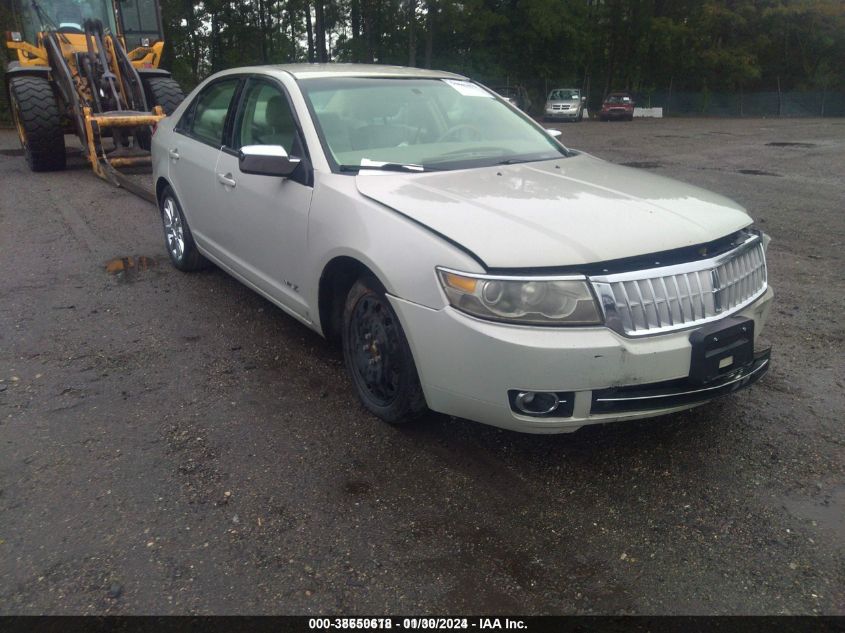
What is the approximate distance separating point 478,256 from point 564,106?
34.8m

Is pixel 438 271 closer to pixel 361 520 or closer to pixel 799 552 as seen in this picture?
pixel 361 520

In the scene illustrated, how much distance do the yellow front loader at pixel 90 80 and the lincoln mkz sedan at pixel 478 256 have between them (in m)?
7.02

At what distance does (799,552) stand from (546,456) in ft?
3.51

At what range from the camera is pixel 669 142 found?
64.1 ft

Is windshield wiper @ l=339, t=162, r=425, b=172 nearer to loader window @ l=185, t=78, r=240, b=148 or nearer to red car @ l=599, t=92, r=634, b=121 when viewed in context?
loader window @ l=185, t=78, r=240, b=148

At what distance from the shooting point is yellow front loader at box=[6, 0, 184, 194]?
1088cm

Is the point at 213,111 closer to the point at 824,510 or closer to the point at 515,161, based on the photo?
the point at 515,161

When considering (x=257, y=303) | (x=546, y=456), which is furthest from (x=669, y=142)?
(x=546, y=456)

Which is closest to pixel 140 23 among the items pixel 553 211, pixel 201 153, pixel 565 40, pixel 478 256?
pixel 201 153

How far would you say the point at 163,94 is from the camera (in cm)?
1173

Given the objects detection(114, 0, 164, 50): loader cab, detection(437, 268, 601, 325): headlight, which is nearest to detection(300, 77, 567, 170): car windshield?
detection(437, 268, 601, 325): headlight

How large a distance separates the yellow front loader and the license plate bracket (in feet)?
30.1

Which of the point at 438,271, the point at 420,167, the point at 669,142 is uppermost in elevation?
the point at 420,167
